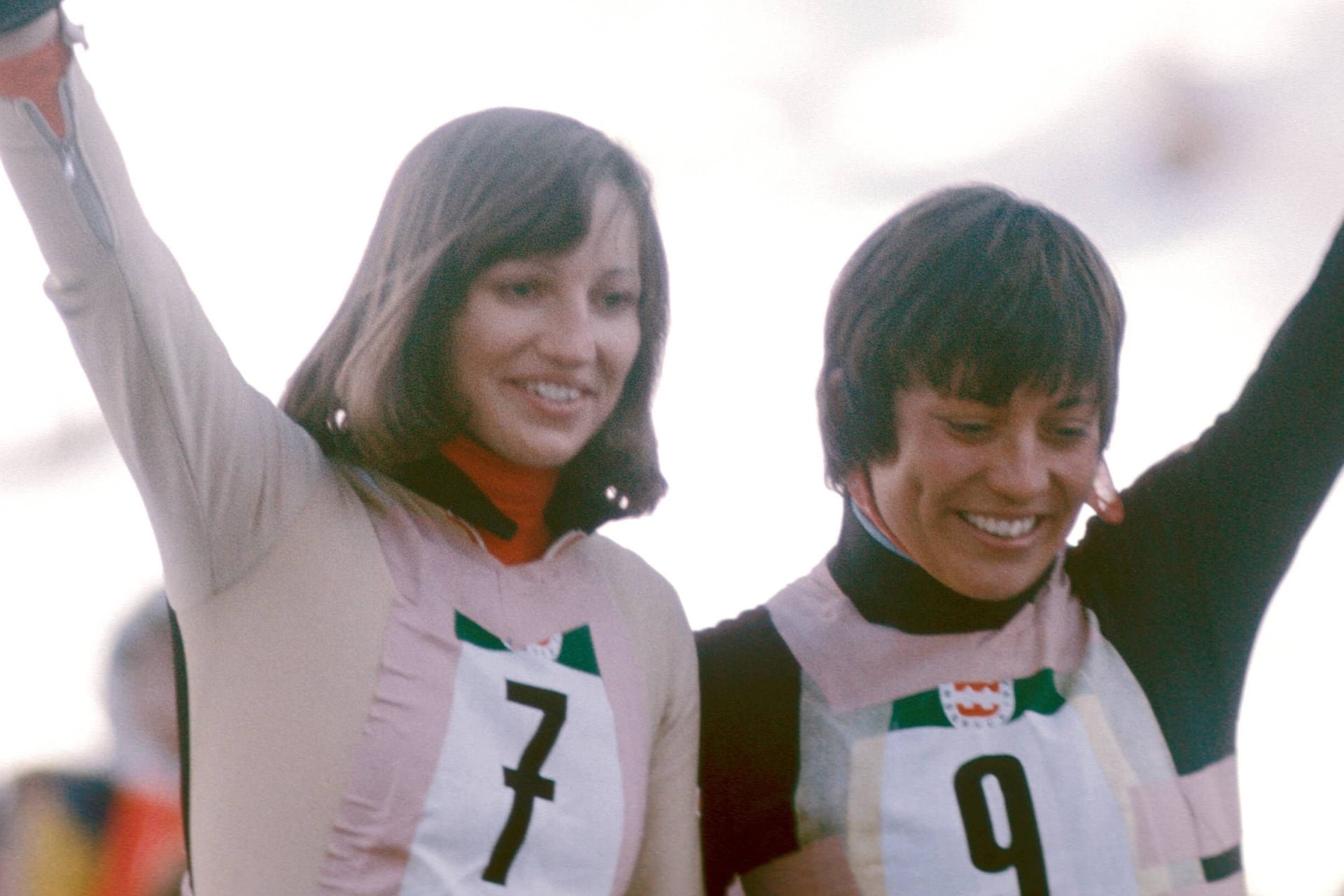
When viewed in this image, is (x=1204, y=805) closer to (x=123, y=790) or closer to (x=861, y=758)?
(x=861, y=758)

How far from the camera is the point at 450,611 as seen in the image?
1808 mm

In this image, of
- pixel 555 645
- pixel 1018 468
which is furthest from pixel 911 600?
pixel 555 645

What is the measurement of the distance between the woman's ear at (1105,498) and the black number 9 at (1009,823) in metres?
0.36

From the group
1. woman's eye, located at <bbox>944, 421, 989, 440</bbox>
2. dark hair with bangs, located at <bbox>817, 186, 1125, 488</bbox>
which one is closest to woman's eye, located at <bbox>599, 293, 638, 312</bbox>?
dark hair with bangs, located at <bbox>817, 186, 1125, 488</bbox>

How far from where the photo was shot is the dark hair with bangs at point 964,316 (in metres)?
1.98

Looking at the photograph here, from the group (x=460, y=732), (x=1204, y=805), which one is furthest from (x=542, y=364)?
(x=1204, y=805)

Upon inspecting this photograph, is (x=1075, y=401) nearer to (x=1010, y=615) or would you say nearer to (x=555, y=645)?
(x=1010, y=615)

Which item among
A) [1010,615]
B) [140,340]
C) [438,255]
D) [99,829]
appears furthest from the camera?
[99,829]

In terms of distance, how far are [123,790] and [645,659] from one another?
128 centimetres

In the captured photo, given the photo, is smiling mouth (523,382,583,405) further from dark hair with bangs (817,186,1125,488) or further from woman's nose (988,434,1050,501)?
woman's nose (988,434,1050,501)

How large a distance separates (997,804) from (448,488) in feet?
2.59

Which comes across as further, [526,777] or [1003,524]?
[1003,524]

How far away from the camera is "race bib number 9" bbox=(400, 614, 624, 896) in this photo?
169 cm

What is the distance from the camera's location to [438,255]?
1853mm
